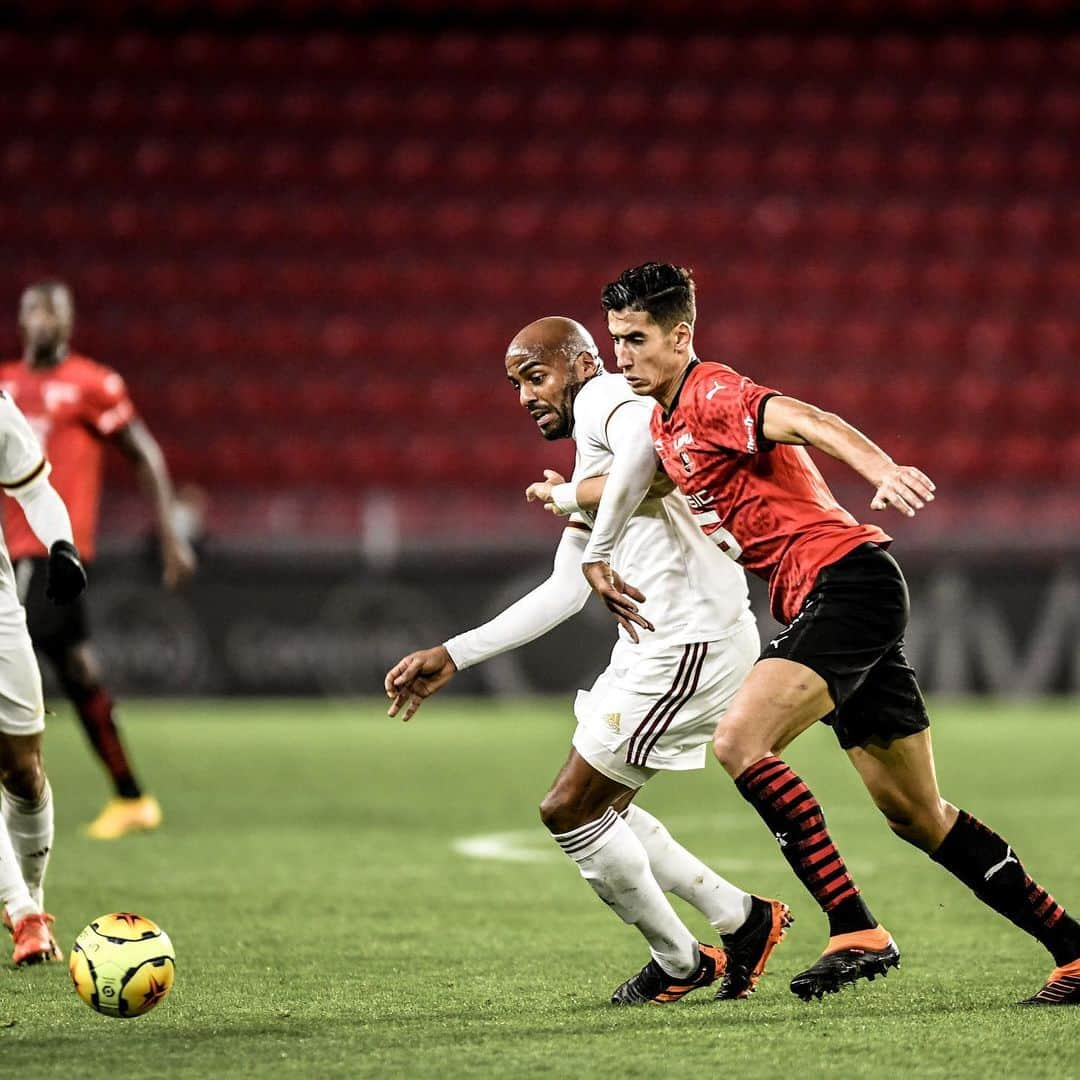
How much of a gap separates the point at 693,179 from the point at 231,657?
7.68 meters

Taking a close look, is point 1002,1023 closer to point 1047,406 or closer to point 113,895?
point 113,895

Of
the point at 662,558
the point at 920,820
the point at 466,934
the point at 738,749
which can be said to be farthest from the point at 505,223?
the point at 738,749

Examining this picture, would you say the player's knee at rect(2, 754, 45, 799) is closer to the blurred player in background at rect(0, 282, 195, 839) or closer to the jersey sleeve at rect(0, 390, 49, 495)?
the jersey sleeve at rect(0, 390, 49, 495)

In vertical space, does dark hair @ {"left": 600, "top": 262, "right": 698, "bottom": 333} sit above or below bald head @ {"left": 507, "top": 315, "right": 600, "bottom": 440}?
above

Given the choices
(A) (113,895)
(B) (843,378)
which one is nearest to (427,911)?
(A) (113,895)

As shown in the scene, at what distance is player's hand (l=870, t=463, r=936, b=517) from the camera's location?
3949mm

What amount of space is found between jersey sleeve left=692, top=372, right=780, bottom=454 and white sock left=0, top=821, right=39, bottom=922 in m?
2.24

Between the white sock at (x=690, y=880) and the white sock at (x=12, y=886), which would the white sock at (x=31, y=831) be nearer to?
the white sock at (x=12, y=886)

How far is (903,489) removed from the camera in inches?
156

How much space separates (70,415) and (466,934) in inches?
137

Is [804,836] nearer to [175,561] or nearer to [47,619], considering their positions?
[47,619]

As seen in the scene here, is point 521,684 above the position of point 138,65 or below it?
below

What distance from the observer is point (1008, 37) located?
19.9 metres

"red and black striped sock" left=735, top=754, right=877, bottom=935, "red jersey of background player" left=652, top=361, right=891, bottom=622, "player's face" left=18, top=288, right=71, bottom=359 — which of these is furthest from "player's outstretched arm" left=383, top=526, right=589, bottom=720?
"player's face" left=18, top=288, right=71, bottom=359
